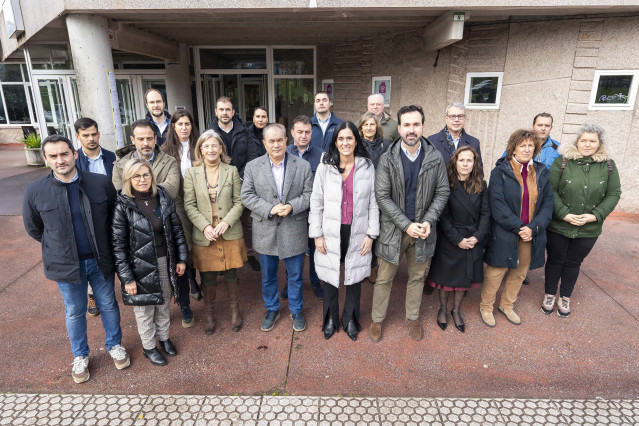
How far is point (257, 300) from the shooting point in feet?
14.3

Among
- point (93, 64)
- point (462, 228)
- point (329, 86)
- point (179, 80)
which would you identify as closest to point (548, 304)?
A: point (462, 228)

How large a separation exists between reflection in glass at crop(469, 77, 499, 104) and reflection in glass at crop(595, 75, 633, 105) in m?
1.66

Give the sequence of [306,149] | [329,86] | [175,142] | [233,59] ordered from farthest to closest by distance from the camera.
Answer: [233,59] < [329,86] < [306,149] < [175,142]

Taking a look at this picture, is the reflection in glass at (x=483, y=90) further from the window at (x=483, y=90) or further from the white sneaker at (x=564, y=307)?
the white sneaker at (x=564, y=307)

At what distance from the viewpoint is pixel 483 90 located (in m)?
7.45

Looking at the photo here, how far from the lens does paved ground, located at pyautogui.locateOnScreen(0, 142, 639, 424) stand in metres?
3.01

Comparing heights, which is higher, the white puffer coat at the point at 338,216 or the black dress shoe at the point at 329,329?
the white puffer coat at the point at 338,216

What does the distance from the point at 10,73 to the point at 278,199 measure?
19770 mm

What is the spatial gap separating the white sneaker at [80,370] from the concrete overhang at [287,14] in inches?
206

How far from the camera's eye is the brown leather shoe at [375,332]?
3.62m

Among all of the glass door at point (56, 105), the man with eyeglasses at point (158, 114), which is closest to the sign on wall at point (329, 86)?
the man with eyeglasses at point (158, 114)

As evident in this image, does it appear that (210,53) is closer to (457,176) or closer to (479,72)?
(479,72)

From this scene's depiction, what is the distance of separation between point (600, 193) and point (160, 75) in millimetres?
10769

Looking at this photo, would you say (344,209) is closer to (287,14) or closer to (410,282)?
(410,282)
